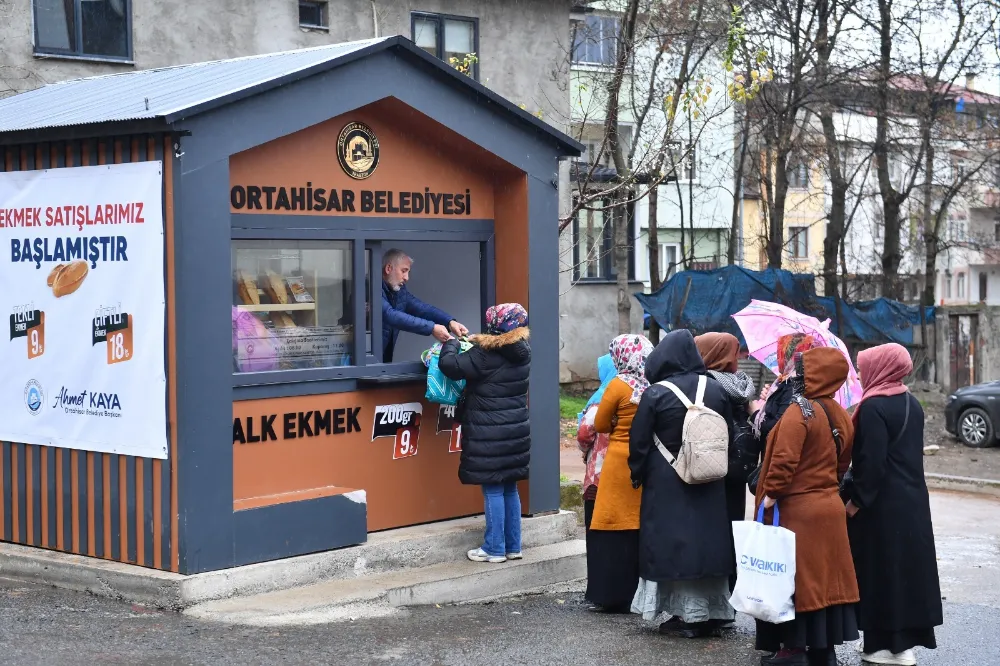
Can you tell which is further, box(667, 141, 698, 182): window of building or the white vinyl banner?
box(667, 141, 698, 182): window of building

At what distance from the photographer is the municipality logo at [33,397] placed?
7.70 m

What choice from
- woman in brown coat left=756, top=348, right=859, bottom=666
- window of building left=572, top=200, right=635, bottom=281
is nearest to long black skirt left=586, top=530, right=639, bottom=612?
woman in brown coat left=756, top=348, right=859, bottom=666

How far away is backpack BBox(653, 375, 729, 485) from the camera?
6715mm

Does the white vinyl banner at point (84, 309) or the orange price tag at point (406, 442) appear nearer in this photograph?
the white vinyl banner at point (84, 309)

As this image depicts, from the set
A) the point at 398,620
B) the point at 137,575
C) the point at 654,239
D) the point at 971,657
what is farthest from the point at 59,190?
the point at 654,239

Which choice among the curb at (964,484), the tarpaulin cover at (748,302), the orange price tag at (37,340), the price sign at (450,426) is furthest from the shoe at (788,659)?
the tarpaulin cover at (748,302)

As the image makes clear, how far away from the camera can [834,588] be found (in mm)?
6293

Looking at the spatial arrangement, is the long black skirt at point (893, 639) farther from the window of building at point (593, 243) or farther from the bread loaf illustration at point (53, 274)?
the window of building at point (593, 243)

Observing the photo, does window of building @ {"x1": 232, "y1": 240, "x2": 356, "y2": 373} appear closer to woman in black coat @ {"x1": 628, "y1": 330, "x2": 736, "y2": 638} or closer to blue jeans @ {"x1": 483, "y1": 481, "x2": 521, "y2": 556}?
blue jeans @ {"x1": 483, "y1": 481, "x2": 521, "y2": 556}

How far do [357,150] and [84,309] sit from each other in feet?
6.56

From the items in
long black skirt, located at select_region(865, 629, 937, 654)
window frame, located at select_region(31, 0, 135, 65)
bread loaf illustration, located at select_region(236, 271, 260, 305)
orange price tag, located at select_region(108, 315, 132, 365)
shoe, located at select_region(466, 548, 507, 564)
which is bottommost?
long black skirt, located at select_region(865, 629, 937, 654)

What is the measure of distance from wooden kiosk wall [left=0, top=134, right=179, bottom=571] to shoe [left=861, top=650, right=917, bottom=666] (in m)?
3.77

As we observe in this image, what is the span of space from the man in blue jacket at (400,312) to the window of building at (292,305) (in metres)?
0.34

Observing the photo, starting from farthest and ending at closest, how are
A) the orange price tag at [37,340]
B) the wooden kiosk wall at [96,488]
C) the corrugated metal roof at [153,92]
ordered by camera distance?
the orange price tag at [37,340], the corrugated metal roof at [153,92], the wooden kiosk wall at [96,488]
